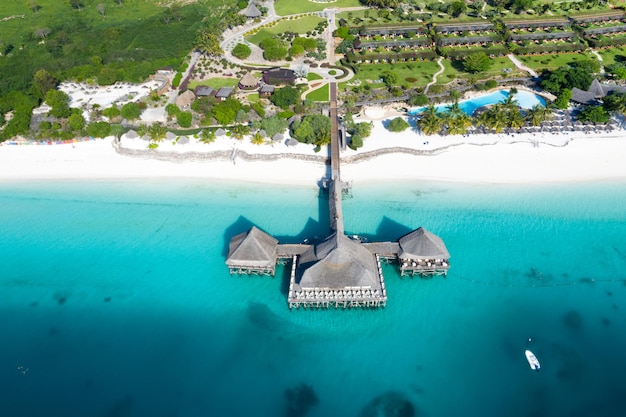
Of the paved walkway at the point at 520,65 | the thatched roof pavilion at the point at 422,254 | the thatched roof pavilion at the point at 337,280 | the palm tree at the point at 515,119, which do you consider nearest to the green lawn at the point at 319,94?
the palm tree at the point at 515,119

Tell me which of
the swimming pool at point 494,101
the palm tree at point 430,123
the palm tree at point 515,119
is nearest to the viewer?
the palm tree at point 430,123

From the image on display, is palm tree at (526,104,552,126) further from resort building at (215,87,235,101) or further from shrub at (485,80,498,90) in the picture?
resort building at (215,87,235,101)

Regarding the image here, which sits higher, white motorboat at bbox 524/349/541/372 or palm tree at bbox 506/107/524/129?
palm tree at bbox 506/107/524/129

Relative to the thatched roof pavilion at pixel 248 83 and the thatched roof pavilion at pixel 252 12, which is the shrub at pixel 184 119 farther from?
the thatched roof pavilion at pixel 252 12

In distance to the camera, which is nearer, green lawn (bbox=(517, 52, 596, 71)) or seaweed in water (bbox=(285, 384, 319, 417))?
seaweed in water (bbox=(285, 384, 319, 417))

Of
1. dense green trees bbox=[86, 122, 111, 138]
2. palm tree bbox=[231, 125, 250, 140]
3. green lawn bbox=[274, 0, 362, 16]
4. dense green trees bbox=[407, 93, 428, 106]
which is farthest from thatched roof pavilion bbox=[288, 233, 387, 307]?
green lawn bbox=[274, 0, 362, 16]

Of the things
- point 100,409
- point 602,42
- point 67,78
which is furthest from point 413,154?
point 67,78
